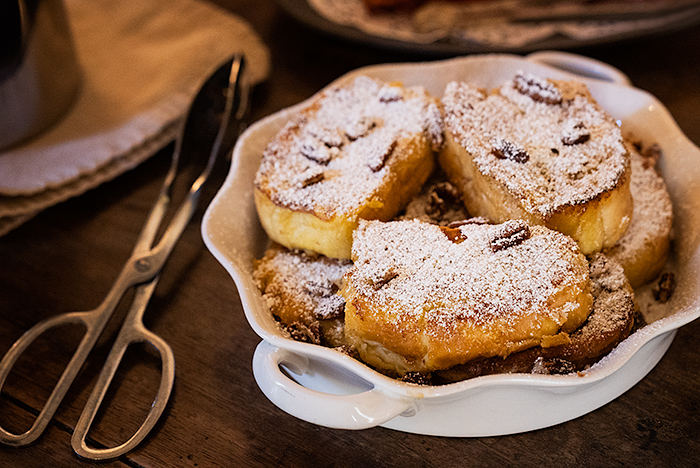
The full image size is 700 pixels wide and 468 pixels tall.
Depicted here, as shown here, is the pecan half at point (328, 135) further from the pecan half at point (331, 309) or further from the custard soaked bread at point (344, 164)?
the pecan half at point (331, 309)

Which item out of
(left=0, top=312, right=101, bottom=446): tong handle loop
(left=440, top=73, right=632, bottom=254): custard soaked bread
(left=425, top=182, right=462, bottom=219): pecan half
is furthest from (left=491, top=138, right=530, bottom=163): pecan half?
(left=0, top=312, right=101, bottom=446): tong handle loop

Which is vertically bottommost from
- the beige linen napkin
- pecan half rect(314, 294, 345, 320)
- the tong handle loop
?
the tong handle loop

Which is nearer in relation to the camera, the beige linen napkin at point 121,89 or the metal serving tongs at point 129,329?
the metal serving tongs at point 129,329

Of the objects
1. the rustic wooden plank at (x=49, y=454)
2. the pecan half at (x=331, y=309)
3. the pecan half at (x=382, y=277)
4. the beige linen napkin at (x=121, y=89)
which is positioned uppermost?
the pecan half at (x=382, y=277)

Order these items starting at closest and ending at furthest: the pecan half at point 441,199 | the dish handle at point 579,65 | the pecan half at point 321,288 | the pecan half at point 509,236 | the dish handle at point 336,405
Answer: the dish handle at point 336,405 → the pecan half at point 509,236 → the pecan half at point 321,288 → the pecan half at point 441,199 → the dish handle at point 579,65

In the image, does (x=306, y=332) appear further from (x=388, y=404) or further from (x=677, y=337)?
(x=677, y=337)

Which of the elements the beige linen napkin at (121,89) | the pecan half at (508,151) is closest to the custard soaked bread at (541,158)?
the pecan half at (508,151)

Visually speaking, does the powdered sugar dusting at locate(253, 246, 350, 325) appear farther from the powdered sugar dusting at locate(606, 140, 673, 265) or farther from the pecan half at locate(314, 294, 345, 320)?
the powdered sugar dusting at locate(606, 140, 673, 265)

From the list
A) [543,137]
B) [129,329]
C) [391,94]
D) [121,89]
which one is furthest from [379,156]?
[121,89]
